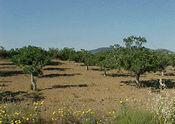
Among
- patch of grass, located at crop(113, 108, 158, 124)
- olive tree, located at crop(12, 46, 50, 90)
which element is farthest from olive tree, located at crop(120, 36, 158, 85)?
patch of grass, located at crop(113, 108, 158, 124)

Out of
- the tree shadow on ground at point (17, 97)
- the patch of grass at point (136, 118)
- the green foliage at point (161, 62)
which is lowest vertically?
the tree shadow on ground at point (17, 97)

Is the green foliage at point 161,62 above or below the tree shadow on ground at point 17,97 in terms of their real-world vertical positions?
above

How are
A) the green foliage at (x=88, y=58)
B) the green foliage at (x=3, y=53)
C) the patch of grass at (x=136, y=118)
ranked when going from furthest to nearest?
the green foliage at (x=3, y=53), the green foliage at (x=88, y=58), the patch of grass at (x=136, y=118)

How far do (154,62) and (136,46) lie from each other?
246 cm

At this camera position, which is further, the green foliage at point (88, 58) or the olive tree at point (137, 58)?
the green foliage at point (88, 58)

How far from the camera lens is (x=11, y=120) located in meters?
5.18

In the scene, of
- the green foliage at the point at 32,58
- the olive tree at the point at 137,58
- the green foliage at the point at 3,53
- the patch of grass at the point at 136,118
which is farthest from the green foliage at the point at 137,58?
the green foliage at the point at 3,53

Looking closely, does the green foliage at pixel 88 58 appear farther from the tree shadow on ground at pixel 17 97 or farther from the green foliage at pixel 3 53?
the green foliage at pixel 3 53

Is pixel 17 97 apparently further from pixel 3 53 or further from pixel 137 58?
pixel 3 53

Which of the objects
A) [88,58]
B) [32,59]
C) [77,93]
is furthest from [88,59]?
[77,93]

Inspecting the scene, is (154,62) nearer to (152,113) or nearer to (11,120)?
(152,113)

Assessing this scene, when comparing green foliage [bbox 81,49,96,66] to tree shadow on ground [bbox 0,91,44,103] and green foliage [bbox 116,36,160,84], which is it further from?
tree shadow on ground [bbox 0,91,44,103]

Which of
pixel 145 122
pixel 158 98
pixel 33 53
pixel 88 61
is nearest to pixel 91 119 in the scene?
pixel 145 122

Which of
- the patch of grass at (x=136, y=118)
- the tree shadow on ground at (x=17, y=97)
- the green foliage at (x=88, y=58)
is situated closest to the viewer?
the patch of grass at (x=136, y=118)
